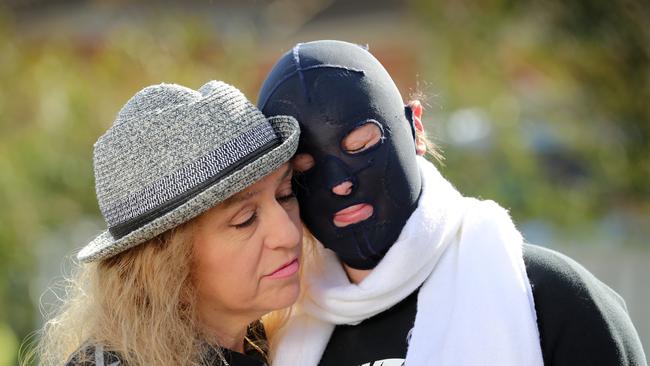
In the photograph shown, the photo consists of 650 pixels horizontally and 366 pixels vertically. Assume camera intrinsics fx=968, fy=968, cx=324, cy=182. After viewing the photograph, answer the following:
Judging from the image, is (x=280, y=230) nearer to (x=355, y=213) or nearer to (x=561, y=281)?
(x=355, y=213)

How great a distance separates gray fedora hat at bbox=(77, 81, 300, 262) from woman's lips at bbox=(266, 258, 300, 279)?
0.94ft

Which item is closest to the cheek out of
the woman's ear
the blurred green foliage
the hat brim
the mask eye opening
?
the hat brim

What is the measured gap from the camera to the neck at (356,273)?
2695 millimetres

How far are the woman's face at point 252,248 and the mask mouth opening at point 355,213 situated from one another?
0.13 metres

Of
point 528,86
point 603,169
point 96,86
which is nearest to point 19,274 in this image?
point 96,86

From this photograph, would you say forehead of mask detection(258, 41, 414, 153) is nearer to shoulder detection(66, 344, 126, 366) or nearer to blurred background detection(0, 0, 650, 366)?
shoulder detection(66, 344, 126, 366)

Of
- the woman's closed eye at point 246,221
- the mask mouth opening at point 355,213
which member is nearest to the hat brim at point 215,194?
the woman's closed eye at point 246,221

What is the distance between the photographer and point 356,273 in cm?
272

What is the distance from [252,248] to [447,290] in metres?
0.52

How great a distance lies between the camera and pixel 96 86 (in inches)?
258

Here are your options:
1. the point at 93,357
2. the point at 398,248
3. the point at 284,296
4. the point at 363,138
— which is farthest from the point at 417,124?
the point at 93,357

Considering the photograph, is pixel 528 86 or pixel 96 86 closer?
pixel 96 86

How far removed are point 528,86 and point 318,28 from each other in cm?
295

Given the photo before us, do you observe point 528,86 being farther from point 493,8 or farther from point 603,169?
point 603,169
